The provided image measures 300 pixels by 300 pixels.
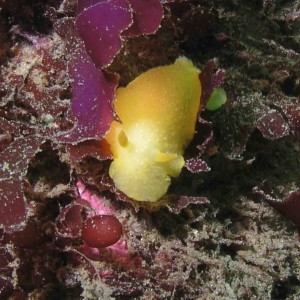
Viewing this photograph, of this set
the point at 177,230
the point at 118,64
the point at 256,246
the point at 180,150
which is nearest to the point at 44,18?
the point at 118,64

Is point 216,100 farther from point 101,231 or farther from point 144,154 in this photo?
point 101,231

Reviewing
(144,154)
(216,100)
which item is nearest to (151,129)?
(144,154)

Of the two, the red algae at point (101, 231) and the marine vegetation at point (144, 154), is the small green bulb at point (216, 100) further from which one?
the red algae at point (101, 231)

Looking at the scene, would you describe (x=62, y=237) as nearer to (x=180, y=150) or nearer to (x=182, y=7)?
(x=180, y=150)

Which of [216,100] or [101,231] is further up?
[216,100]

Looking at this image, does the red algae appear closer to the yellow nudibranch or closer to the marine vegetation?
the marine vegetation

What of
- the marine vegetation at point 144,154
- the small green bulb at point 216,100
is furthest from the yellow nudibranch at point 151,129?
the small green bulb at point 216,100
